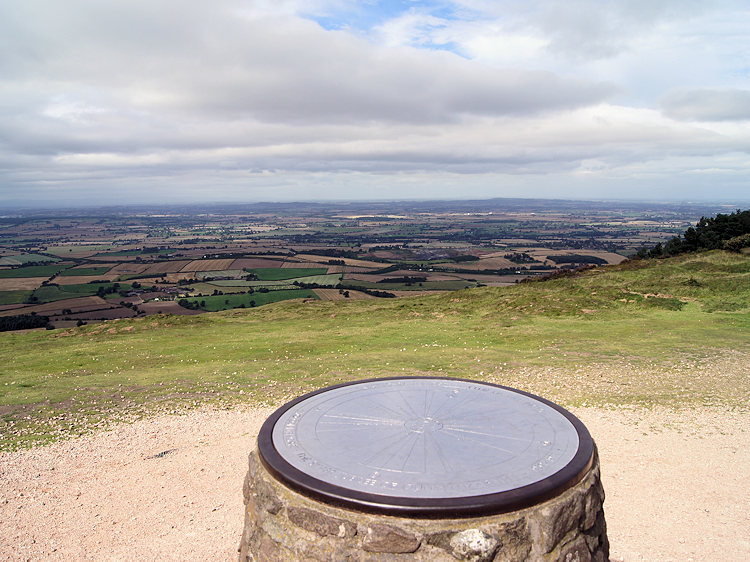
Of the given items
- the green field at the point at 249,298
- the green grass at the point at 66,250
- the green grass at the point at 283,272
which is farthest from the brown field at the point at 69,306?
the green grass at the point at 66,250

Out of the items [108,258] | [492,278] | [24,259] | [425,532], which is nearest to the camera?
[425,532]

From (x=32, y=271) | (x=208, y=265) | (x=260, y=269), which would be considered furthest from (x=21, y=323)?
(x=32, y=271)

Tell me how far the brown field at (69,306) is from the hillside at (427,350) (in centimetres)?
3336

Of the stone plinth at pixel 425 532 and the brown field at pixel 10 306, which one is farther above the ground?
the stone plinth at pixel 425 532

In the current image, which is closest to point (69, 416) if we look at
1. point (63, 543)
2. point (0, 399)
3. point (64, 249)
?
point (0, 399)

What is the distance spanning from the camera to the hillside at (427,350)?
13352mm

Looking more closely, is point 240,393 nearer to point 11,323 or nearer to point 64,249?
point 11,323

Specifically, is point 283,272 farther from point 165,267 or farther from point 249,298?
point 249,298

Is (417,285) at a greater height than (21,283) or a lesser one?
greater

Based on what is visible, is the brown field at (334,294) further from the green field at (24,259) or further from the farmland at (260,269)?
the green field at (24,259)

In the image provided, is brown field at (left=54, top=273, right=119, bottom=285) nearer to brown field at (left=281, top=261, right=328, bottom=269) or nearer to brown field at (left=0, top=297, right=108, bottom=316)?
brown field at (left=0, top=297, right=108, bottom=316)

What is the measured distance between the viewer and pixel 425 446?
21.8ft

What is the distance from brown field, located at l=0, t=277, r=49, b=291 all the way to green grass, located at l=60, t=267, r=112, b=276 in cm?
537

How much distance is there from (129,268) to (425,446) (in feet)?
321
